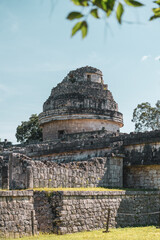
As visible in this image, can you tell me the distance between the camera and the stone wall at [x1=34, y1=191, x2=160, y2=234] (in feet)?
36.9

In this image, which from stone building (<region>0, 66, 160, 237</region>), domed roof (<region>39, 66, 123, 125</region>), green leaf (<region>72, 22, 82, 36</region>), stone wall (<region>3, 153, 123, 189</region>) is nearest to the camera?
green leaf (<region>72, 22, 82, 36</region>)

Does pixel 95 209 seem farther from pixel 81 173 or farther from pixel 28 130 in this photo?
pixel 28 130

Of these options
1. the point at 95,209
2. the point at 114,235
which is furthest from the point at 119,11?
the point at 95,209

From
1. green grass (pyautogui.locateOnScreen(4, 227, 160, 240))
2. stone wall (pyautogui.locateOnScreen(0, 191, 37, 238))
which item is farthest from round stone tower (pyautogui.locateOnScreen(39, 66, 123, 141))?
stone wall (pyautogui.locateOnScreen(0, 191, 37, 238))

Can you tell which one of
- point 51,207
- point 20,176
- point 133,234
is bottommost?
point 133,234

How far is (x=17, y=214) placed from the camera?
34.6ft

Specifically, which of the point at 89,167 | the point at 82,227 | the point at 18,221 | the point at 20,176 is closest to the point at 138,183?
the point at 89,167

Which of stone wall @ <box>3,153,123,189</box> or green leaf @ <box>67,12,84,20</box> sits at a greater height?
green leaf @ <box>67,12,84,20</box>

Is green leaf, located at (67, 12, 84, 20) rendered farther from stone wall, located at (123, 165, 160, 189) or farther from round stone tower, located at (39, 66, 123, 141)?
round stone tower, located at (39, 66, 123, 141)

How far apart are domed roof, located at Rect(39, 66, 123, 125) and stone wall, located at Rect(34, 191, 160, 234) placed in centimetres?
1105

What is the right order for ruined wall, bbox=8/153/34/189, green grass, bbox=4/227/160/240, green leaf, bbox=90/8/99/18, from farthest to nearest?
ruined wall, bbox=8/153/34/189
green grass, bbox=4/227/160/240
green leaf, bbox=90/8/99/18

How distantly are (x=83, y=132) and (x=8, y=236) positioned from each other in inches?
503

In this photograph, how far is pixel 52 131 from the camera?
989 inches

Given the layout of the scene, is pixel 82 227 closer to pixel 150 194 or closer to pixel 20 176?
pixel 20 176
